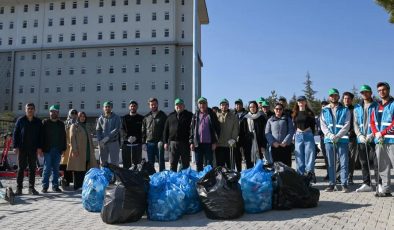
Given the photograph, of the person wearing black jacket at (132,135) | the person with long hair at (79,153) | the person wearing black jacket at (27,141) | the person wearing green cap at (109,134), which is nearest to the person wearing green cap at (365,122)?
the person wearing black jacket at (132,135)

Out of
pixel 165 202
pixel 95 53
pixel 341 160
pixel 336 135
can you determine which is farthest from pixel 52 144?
pixel 95 53

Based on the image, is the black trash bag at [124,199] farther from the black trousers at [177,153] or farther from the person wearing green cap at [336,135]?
the person wearing green cap at [336,135]

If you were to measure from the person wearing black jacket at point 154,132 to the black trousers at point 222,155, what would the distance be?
1298 millimetres

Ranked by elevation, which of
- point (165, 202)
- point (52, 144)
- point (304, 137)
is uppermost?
point (304, 137)

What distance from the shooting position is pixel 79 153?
9328 mm

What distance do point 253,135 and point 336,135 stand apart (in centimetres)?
196

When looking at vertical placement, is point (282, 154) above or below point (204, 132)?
below

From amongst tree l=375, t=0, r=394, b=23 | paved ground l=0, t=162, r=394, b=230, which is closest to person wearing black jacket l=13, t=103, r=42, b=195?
paved ground l=0, t=162, r=394, b=230

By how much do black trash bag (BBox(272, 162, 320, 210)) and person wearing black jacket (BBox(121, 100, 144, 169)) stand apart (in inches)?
156

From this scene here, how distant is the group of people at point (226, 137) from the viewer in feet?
24.8

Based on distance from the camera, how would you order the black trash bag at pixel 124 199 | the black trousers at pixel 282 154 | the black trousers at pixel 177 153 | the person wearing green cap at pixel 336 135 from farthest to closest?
the black trousers at pixel 177 153
the black trousers at pixel 282 154
the person wearing green cap at pixel 336 135
the black trash bag at pixel 124 199

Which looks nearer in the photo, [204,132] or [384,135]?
[384,135]

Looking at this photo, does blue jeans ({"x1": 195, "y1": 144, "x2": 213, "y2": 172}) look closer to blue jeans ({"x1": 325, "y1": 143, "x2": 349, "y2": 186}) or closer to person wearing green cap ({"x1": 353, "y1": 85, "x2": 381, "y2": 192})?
blue jeans ({"x1": 325, "y1": 143, "x2": 349, "y2": 186})

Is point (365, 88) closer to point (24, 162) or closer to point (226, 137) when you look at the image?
point (226, 137)
